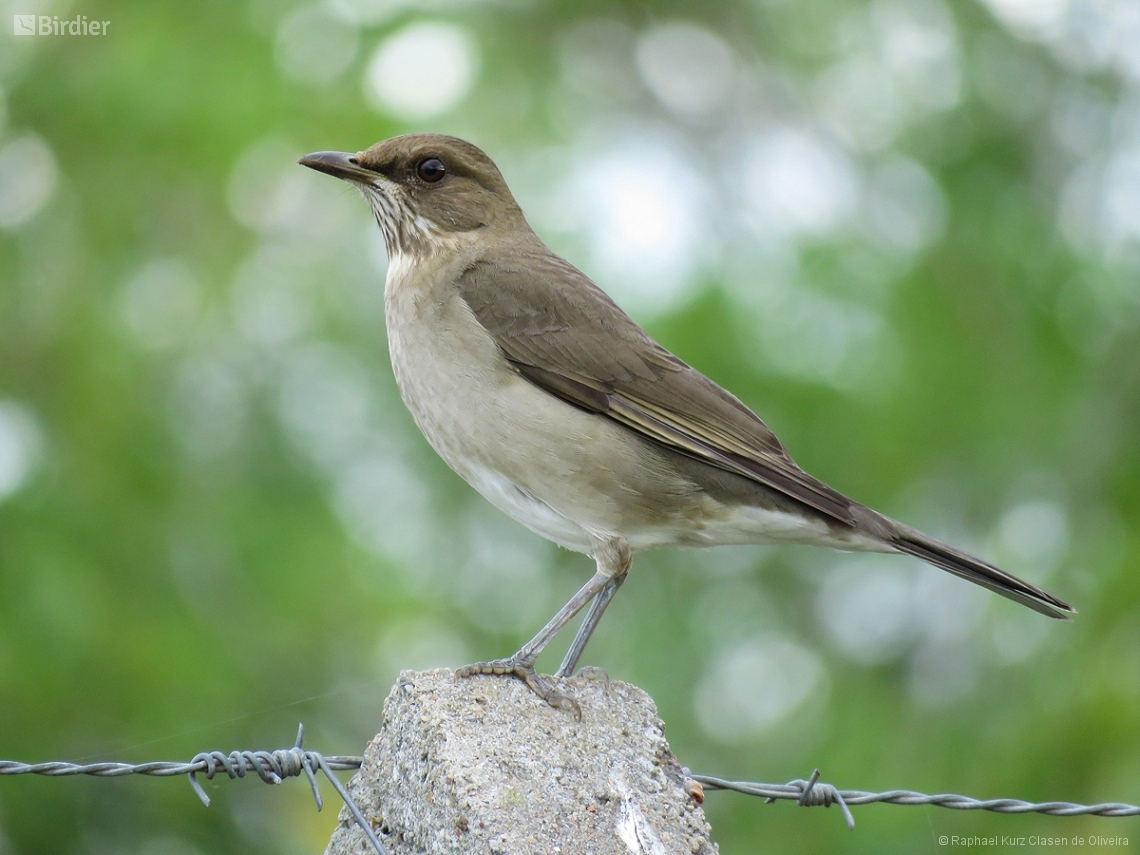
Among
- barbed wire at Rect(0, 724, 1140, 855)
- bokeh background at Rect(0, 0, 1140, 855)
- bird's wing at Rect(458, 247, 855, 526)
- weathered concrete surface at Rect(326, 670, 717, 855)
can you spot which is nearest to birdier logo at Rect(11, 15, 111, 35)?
bokeh background at Rect(0, 0, 1140, 855)

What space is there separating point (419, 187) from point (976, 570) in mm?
2818

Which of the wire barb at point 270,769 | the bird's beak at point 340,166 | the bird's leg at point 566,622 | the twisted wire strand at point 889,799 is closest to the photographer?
the wire barb at point 270,769

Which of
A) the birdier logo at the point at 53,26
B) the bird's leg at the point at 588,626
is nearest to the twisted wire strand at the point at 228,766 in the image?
the bird's leg at the point at 588,626

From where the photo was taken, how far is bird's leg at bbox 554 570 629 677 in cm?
424

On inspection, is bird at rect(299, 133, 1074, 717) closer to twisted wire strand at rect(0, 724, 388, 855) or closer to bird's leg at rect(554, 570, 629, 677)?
bird's leg at rect(554, 570, 629, 677)

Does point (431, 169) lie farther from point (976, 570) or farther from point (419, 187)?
point (976, 570)

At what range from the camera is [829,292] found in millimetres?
8352

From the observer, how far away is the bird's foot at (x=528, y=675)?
3.36 meters

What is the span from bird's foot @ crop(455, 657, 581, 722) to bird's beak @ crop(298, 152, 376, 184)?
247 cm

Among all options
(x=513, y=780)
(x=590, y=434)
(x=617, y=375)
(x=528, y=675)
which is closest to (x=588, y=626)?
(x=590, y=434)

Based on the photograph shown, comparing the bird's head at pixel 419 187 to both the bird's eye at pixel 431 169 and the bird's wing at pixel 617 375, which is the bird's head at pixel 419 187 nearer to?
the bird's eye at pixel 431 169

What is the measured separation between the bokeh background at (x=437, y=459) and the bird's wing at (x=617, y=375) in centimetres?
194

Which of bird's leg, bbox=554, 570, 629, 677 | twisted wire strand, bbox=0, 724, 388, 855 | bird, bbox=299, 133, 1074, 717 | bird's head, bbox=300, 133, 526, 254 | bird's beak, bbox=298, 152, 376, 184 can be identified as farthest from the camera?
bird's head, bbox=300, 133, 526, 254

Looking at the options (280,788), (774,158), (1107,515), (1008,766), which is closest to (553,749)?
(1008,766)
